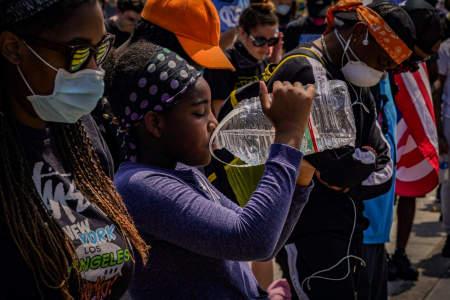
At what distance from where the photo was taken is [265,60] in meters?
5.77

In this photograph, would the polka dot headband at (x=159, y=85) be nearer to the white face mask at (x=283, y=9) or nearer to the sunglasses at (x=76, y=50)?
the sunglasses at (x=76, y=50)


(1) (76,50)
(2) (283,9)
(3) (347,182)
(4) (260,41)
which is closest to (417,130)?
(4) (260,41)

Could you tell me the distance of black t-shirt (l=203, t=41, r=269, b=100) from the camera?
507 cm

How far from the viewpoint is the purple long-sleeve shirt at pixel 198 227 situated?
176 cm

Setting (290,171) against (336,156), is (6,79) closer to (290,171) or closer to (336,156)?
(290,171)

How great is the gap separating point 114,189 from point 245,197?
1.03 m

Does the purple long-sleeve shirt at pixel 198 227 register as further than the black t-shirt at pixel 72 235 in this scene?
Yes

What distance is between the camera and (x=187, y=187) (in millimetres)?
1894

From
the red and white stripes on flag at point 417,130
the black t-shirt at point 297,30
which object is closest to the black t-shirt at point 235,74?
the red and white stripes on flag at point 417,130

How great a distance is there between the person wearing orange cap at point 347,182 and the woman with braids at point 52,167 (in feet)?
4.82

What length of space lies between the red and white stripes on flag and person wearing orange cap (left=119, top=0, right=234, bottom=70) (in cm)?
214

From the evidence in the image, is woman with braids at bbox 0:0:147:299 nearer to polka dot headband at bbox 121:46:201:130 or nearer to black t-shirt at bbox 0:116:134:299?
black t-shirt at bbox 0:116:134:299

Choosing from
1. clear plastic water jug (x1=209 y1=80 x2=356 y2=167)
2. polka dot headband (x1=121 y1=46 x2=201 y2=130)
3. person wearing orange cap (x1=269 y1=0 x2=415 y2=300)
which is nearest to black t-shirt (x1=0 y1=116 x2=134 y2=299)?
polka dot headband (x1=121 y1=46 x2=201 y2=130)

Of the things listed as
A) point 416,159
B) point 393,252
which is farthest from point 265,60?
point 393,252
